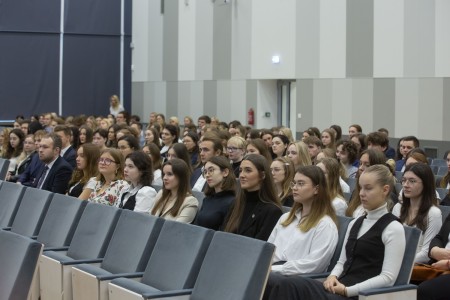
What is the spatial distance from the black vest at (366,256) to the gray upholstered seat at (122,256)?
123 cm

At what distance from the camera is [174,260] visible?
4848 mm

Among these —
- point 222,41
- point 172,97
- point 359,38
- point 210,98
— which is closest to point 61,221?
point 359,38

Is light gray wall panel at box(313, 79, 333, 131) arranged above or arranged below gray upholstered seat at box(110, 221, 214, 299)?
above

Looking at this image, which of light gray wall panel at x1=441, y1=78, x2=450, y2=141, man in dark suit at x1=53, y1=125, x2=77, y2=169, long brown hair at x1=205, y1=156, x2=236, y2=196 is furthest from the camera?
light gray wall panel at x1=441, y1=78, x2=450, y2=141

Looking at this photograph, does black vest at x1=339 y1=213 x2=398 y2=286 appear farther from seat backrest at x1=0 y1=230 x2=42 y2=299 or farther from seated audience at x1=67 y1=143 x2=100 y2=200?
seated audience at x1=67 y1=143 x2=100 y2=200

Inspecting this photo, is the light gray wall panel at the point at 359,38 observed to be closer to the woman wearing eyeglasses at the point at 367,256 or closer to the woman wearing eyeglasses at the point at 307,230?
the woman wearing eyeglasses at the point at 307,230

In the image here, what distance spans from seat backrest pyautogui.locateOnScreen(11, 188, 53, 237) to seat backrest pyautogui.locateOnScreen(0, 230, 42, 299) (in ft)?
8.46

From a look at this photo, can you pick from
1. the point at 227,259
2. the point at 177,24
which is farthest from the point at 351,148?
the point at 177,24

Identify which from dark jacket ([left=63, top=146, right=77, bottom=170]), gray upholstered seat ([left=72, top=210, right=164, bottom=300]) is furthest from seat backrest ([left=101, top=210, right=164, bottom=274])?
dark jacket ([left=63, top=146, right=77, bottom=170])

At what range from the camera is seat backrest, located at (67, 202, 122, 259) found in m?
5.61

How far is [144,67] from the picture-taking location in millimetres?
21031

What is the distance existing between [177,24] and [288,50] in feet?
14.9

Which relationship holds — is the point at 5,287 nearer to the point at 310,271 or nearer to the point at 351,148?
the point at 310,271

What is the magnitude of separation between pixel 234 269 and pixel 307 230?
1009mm
